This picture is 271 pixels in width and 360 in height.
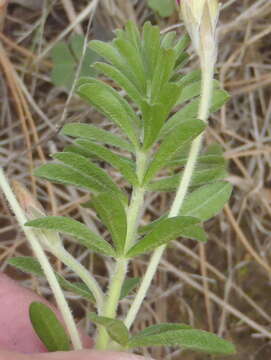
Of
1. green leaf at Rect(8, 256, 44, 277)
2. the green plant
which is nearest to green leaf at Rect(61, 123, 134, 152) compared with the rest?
the green plant

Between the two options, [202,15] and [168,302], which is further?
[168,302]

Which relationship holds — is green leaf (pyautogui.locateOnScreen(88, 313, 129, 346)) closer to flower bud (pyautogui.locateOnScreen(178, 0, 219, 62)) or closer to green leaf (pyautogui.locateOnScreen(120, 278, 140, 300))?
green leaf (pyautogui.locateOnScreen(120, 278, 140, 300))

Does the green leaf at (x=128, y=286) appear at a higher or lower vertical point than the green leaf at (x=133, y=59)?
lower

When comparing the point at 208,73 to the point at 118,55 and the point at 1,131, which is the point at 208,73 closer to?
the point at 118,55

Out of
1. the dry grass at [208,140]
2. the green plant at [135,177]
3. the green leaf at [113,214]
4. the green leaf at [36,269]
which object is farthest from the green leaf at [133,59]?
the dry grass at [208,140]

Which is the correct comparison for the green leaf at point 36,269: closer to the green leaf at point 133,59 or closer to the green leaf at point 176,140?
the green leaf at point 176,140

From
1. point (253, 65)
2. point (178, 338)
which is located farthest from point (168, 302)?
point (178, 338)
